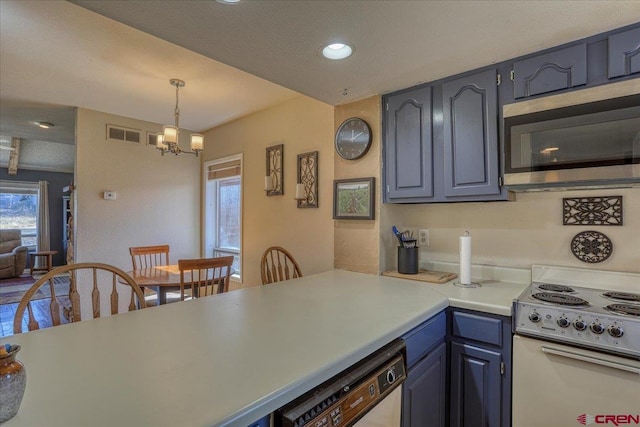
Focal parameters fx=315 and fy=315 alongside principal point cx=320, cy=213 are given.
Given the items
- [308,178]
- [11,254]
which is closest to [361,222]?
[308,178]

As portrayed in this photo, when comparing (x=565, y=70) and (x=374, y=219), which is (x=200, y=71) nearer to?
(x=374, y=219)

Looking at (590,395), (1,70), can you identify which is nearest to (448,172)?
(590,395)

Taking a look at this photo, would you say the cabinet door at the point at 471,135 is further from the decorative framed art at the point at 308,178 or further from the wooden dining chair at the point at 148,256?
the wooden dining chair at the point at 148,256

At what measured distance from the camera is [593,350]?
4.05ft

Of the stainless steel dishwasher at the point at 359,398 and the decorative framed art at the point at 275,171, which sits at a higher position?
the decorative framed art at the point at 275,171

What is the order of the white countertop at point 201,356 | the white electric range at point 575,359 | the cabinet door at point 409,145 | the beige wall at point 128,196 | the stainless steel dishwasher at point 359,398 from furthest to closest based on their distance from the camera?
the beige wall at point 128,196 → the cabinet door at point 409,145 → the white electric range at point 575,359 → the stainless steel dishwasher at point 359,398 → the white countertop at point 201,356

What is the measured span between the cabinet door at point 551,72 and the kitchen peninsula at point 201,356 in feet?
3.89

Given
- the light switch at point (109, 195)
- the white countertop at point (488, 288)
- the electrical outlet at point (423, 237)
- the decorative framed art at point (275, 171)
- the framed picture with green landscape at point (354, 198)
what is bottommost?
the white countertop at point (488, 288)

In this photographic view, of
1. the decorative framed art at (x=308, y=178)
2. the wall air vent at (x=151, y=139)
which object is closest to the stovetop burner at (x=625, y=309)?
the decorative framed art at (x=308, y=178)

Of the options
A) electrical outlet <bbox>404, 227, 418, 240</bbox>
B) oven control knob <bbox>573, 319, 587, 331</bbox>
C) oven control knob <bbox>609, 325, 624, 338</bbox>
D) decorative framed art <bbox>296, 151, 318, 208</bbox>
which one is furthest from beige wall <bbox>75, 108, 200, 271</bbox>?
oven control knob <bbox>609, 325, 624, 338</bbox>

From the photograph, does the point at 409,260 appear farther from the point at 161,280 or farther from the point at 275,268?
the point at 161,280

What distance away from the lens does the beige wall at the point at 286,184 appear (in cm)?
274

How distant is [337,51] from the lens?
1.59 metres

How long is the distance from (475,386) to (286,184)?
7.30ft
